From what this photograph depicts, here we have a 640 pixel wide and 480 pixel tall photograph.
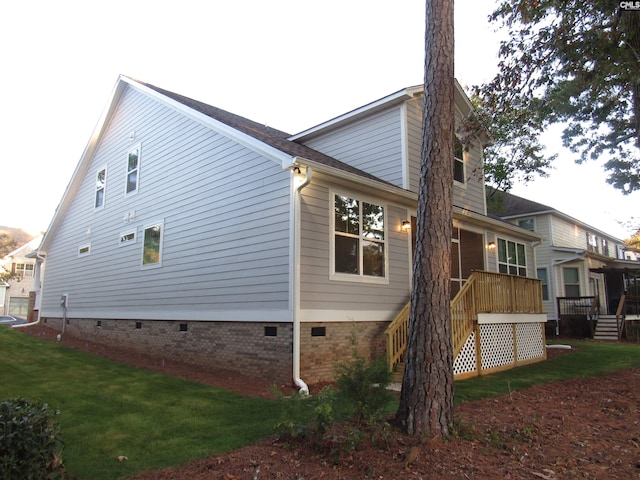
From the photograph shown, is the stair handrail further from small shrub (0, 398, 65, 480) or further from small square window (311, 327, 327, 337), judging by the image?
small shrub (0, 398, 65, 480)

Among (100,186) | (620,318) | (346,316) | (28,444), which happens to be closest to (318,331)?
(346,316)

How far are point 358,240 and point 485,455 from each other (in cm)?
555

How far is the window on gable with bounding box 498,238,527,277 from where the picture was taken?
14.3 metres

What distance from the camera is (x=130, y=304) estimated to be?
41.3ft

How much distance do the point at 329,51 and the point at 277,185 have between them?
20.8 feet

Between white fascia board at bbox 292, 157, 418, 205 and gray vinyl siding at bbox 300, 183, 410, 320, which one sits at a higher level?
white fascia board at bbox 292, 157, 418, 205

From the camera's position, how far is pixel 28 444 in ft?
10.9

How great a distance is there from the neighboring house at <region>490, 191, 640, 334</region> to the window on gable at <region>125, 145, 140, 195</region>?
18.7 meters

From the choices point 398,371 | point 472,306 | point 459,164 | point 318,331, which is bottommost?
point 398,371

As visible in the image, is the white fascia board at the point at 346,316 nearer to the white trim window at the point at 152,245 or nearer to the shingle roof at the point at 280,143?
the shingle roof at the point at 280,143

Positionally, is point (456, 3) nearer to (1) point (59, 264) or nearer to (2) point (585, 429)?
(2) point (585, 429)

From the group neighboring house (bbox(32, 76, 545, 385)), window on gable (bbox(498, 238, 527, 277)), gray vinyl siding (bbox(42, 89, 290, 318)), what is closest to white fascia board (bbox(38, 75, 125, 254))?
neighboring house (bbox(32, 76, 545, 385))

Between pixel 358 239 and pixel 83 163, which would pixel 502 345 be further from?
pixel 83 163

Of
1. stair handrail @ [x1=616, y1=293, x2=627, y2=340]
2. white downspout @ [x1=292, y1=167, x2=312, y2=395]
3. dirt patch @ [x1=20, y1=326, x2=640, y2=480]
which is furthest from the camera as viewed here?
stair handrail @ [x1=616, y1=293, x2=627, y2=340]
